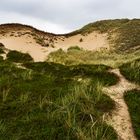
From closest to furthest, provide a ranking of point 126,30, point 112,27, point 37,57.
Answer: point 37,57 → point 126,30 → point 112,27

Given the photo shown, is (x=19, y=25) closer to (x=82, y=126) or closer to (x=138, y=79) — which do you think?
(x=138, y=79)

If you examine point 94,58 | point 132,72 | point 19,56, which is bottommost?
point 94,58

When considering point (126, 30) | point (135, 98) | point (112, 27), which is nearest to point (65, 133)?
point (135, 98)

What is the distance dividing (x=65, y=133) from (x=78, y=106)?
2083 mm

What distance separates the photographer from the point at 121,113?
17.5m

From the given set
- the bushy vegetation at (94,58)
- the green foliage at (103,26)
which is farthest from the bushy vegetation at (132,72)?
the green foliage at (103,26)

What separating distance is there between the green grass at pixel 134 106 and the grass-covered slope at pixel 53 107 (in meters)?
0.78

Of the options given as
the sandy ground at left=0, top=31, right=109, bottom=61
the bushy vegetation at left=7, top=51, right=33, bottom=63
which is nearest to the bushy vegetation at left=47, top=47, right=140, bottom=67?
the bushy vegetation at left=7, top=51, right=33, bottom=63

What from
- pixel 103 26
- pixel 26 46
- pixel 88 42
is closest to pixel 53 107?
pixel 26 46

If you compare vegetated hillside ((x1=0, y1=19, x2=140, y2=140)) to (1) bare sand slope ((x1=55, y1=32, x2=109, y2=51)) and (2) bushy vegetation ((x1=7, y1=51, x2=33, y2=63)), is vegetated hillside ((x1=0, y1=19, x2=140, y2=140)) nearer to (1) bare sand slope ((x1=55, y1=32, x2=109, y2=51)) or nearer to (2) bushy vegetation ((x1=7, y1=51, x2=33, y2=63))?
(2) bushy vegetation ((x1=7, y1=51, x2=33, y2=63))

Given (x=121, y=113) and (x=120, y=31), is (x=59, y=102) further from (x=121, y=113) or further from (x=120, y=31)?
(x=120, y=31)

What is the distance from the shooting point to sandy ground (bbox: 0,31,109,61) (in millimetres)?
47244

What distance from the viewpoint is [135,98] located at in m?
18.9

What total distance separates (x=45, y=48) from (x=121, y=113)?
3304 cm
